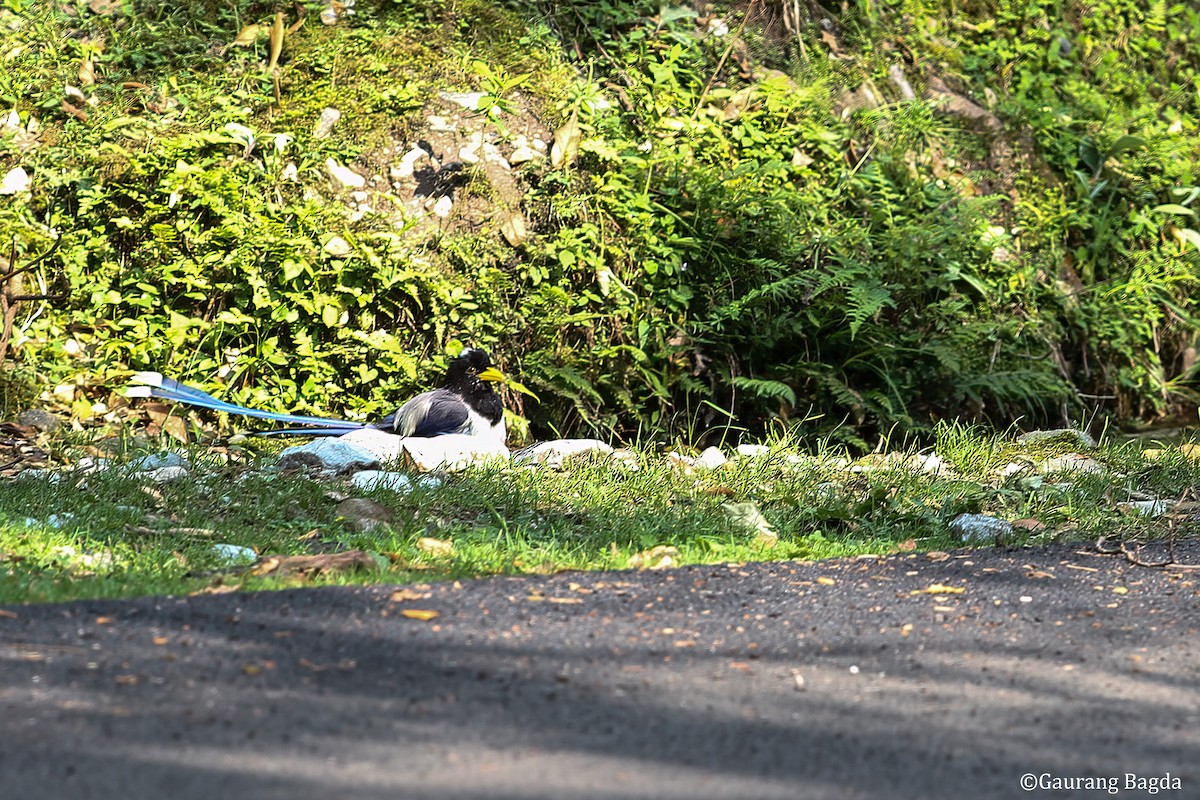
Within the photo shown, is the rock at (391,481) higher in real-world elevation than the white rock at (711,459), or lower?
higher

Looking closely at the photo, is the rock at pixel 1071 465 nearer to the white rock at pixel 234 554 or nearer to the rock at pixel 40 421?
the white rock at pixel 234 554

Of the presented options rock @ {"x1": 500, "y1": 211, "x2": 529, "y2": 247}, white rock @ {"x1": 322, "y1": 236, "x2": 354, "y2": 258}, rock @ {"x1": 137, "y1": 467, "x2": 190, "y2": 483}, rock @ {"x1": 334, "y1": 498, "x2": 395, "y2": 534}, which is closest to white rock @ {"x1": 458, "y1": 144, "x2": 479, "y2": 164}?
rock @ {"x1": 500, "y1": 211, "x2": 529, "y2": 247}

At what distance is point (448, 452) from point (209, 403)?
1385 millimetres

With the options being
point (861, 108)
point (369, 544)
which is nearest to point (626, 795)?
point (369, 544)

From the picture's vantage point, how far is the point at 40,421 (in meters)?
6.42

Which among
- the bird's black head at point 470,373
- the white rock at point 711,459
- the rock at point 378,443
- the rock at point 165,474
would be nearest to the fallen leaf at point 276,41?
the bird's black head at point 470,373

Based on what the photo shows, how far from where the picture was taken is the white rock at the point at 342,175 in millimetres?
7703

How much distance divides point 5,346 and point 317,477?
7.13 ft

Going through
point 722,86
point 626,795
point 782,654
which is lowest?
point 782,654

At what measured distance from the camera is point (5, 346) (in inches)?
260

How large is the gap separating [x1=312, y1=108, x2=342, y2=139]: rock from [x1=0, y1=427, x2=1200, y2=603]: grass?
265 cm

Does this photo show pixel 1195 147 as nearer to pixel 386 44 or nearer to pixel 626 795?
pixel 386 44

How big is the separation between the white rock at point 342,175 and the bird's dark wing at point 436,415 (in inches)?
71.2

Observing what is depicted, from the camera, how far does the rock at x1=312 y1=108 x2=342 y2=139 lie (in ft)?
25.8
